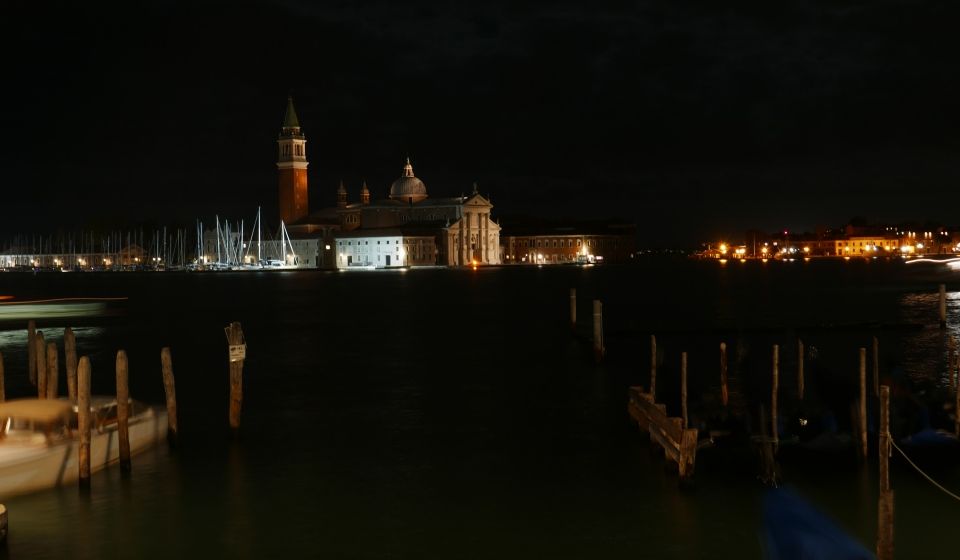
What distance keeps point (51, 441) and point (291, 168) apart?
123 meters

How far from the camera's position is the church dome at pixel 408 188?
5212 inches

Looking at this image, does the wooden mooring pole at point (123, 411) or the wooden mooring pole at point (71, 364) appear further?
Answer: the wooden mooring pole at point (71, 364)

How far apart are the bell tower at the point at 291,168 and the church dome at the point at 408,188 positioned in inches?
468

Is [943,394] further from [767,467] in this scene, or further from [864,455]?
[767,467]

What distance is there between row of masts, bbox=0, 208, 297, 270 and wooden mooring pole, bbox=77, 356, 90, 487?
11395 centimetres

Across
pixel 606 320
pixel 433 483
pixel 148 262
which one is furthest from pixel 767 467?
pixel 148 262

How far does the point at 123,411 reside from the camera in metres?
12.3

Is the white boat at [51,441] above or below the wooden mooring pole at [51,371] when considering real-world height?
below

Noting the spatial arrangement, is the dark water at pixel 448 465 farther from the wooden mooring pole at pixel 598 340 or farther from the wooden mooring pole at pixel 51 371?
the wooden mooring pole at pixel 51 371

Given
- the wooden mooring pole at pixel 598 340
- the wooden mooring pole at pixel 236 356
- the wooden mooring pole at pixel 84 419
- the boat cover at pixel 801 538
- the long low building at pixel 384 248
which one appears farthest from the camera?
the long low building at pixel 384 248

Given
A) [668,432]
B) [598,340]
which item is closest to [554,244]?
[598,340]

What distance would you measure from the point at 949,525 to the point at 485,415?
833 cm

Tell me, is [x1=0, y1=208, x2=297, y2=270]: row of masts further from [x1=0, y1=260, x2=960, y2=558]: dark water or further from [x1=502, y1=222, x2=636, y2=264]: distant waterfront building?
[x1=0, y1=260, x2=960, y2=558]: dark water

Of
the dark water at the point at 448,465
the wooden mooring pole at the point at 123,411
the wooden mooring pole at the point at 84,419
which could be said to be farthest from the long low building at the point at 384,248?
the wooden mooring pole at the point at 84,419
